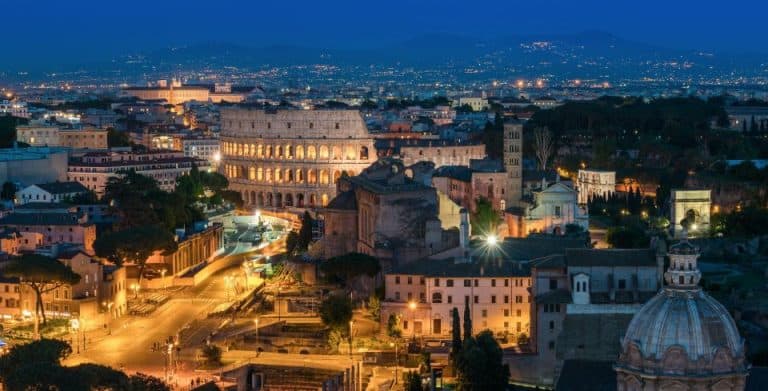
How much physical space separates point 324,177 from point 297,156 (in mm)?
2190

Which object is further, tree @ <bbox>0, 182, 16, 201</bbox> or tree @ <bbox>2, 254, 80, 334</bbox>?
tree @ <bbox>0, 182, 16, 201</bbox>

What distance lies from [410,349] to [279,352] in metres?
3.02

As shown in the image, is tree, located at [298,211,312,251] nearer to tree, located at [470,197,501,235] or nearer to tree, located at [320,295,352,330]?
tree, located at [470,197,501,235]

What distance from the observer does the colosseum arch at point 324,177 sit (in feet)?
246

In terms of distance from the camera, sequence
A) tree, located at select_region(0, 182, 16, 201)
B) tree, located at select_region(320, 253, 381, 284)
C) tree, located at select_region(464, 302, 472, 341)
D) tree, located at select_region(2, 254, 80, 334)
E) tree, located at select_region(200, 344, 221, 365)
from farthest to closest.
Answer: tree, located at select_region(0, 182, 16, 201), tree, located at select_region(320, 253, 381, 284), tree, located at select_region(2, 254, 80, 334), tree, located at select_region(200, 344, 221, 365), tree, located at select_region(464, 302, 472, 341)

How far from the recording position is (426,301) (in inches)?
1426

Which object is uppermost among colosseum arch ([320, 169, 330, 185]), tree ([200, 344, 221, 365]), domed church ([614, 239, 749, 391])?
colosseum arch ([320, 169, 330, 185])

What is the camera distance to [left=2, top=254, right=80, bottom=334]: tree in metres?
37.9

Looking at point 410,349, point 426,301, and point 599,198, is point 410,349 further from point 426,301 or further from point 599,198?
point 599,198

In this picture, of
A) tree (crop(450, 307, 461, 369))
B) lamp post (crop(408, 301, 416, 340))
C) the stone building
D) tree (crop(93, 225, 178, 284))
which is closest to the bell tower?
the stone building

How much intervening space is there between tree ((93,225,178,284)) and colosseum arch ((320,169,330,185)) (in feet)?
102

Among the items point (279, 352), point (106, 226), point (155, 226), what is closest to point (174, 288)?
point (155, 226)

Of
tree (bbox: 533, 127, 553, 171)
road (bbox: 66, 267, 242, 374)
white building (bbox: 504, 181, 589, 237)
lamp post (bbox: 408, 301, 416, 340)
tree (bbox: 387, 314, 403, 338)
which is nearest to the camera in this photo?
road (bbox: 66, 267, 242, 374)

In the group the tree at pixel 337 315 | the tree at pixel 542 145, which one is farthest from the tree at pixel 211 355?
the tree at pixel 542 145
